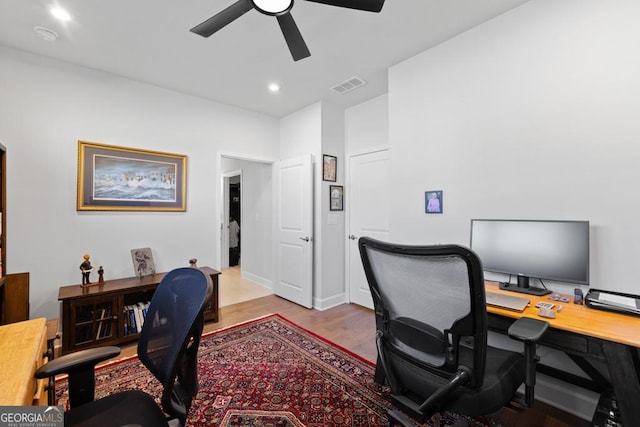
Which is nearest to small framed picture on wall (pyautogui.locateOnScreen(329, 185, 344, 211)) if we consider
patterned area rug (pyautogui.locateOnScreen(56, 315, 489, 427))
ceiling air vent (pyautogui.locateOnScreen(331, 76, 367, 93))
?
ceiling air vent (pyautogui.locateOnScreen(331, 76, 367, 93))

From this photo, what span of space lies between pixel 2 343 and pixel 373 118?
3.70 meters

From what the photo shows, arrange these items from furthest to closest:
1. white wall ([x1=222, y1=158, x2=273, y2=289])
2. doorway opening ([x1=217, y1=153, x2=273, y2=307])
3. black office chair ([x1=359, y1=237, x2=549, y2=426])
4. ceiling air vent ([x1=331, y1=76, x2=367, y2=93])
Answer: white wall ([x1=222, y1=158, x2=273, y2=289]) < doorway opening ([x1=217, y1=153, x2=273, y2=307]) < ceiling air vent ([x1=331, y1=76, x2=367, y2=93]) < black office chair ([x1=359, y1=237, x2=549, y2=426])

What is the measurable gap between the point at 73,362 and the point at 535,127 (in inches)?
115

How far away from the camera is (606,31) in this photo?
173 centimetres

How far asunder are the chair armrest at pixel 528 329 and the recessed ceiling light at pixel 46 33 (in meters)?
3.86

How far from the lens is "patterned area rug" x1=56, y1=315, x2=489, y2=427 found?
5.77 ft

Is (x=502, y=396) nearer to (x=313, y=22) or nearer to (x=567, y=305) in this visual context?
(x=567, y=305)

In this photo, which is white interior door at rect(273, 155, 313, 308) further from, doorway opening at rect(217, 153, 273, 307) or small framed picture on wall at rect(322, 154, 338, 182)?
doorway opening at rect(217, 153, 273, 307)

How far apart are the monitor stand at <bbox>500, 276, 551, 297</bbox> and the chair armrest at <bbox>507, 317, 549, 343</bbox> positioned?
1.86 feet

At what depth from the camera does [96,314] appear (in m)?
2.58

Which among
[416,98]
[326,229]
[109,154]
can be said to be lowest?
[326,229]

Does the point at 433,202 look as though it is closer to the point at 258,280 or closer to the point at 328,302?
the point at 328,302

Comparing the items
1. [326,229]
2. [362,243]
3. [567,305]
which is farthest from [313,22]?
[567,305]

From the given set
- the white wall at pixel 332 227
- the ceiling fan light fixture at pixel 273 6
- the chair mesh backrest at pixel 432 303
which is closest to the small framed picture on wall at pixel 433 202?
the chair mesh backrest at pixel 432 303
